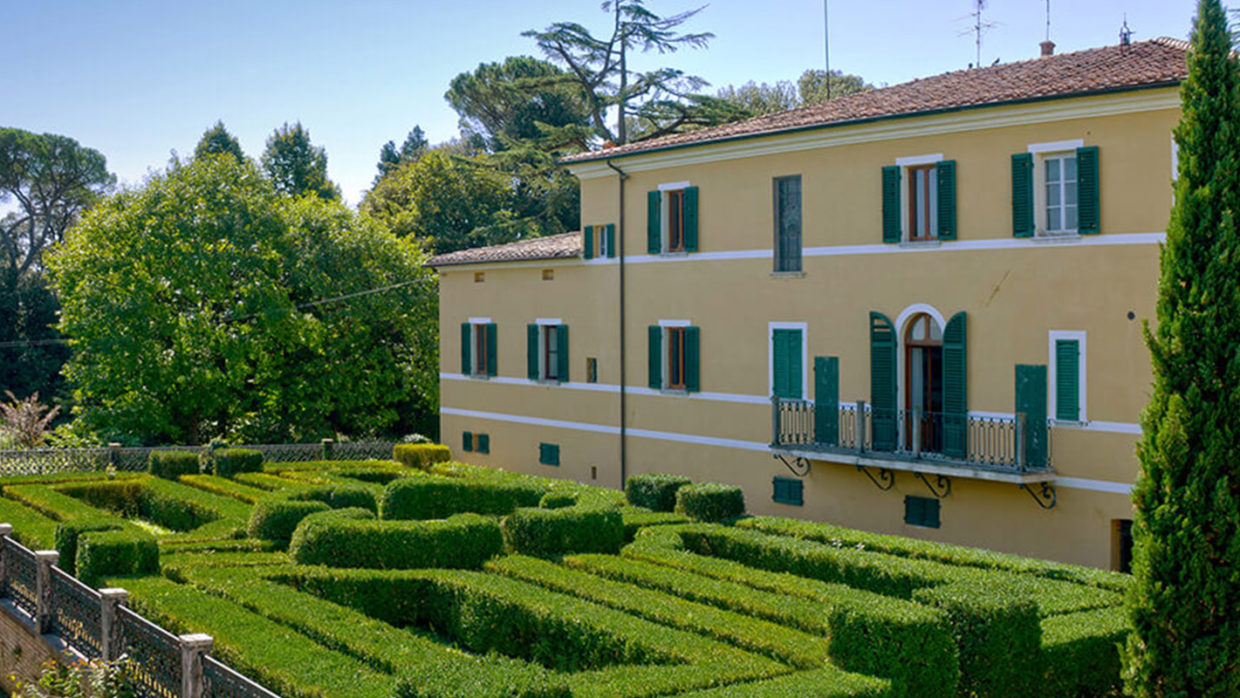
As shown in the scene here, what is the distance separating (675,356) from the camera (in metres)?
27.5

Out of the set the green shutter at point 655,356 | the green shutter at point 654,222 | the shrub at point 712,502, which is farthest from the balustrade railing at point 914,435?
the green shutter at point 654,222

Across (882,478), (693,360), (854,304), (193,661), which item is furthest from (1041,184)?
(193,661)

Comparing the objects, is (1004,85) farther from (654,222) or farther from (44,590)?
(44,590)

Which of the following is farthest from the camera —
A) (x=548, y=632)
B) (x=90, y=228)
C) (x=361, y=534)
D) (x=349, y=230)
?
(x=349, y=230)

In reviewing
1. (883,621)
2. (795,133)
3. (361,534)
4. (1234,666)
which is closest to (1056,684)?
(1234,666)

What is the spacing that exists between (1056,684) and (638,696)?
16.7 feet

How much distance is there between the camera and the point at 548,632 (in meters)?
14.3

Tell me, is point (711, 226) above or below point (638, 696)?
above

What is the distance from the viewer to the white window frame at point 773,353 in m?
24.2

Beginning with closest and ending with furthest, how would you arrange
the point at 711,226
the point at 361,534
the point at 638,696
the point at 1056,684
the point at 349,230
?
the point at 638,696 < the point at 1056,684 < the point at 361,534 < the point at 711,226 < the point at 349,230

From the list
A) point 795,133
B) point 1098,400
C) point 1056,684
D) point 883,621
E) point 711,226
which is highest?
point 795,133

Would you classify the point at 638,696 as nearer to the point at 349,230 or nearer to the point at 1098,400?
the point at 1098,400

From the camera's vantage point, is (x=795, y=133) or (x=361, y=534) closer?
(x=361, y=534)

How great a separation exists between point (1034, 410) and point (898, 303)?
337cm
